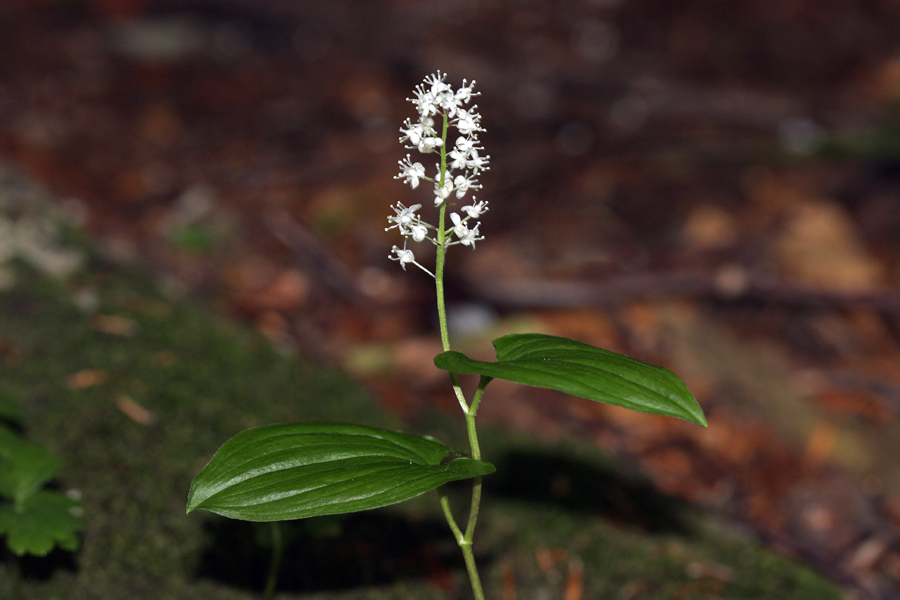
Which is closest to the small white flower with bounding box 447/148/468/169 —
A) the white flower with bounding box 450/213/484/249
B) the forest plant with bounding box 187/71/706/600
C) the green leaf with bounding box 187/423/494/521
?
the forest plant with bounding box 187/71/706/600

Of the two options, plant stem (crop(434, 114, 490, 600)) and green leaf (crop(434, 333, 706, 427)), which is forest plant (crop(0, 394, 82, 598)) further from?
green leaf (crop(434, 333, 706, 427))

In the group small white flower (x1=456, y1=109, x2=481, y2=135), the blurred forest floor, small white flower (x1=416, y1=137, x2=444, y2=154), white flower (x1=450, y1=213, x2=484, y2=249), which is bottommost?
white flower (x1=450, y1=213, x2=484, y2=249)

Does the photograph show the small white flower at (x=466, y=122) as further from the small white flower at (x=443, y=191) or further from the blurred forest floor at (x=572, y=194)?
the blurred forest floor at (x=572, y=194)

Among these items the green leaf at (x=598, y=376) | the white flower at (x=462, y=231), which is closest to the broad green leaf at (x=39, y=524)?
the green leaf at (x=598, y=376)

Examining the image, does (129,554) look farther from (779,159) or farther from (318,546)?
(779,159)

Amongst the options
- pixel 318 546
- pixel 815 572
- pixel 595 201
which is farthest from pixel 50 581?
pixel 595 201

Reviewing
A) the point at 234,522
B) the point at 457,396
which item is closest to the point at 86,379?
the point at 234,522
